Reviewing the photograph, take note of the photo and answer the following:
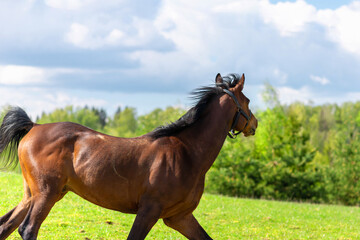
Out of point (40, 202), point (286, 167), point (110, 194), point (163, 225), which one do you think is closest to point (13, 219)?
point (40, 202)

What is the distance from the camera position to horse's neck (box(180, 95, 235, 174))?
587 cm

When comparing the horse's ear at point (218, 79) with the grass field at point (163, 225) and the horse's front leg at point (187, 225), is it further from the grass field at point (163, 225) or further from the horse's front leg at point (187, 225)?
the grass field at point (163, 225)

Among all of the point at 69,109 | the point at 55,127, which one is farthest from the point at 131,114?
the point at 55,127

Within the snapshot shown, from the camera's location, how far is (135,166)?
558cm

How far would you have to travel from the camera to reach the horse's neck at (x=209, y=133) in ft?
19.2

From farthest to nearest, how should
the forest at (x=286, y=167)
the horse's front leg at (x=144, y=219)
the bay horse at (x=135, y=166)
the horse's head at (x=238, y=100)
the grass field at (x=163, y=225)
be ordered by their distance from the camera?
the forest at (x=286, y=167)
the grass field at (x=163, y=225)
the horse's head at (x=238, y=100)
the bay horse at (x=135, y=166)
the horse's front leg at (x=144, y=219)

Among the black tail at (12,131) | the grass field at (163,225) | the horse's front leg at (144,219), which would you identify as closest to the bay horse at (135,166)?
the horse's front leg at (144,219)

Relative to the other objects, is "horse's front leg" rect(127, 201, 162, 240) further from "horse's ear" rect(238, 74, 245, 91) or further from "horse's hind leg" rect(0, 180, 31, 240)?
"horse's ear" rect(238, 74, 245, 91)

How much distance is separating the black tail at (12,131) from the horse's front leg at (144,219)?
7.21 ft

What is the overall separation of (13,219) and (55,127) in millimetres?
1388

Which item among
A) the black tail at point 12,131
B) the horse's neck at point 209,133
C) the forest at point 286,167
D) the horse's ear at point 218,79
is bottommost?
the forest at point 286,167

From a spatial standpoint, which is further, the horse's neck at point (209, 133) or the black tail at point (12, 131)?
the black tail at point (12, 131)

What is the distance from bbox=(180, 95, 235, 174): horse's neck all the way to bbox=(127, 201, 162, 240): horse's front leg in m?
0.87

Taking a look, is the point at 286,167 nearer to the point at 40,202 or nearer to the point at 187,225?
the point at 187,225
